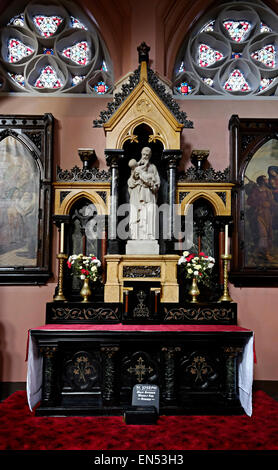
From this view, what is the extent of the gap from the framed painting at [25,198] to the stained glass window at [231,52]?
274cm

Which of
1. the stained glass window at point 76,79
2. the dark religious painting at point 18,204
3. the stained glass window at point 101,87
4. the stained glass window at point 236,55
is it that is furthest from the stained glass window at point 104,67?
the stained glass window at point 236,55

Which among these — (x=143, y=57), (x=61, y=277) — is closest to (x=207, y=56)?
(x=143, y=57)

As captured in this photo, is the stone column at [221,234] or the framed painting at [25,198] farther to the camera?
the framed painting at [25,198]

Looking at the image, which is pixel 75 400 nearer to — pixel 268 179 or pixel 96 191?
pixel 96 191

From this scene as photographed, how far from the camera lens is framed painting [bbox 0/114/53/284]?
6645mm

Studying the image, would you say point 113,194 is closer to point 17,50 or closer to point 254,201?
point 254,201

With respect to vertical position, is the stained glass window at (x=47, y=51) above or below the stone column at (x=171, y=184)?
above

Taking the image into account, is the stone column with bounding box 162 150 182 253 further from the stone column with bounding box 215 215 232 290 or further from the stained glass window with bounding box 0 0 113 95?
the stained glass window with bounding box 0 0 113 95

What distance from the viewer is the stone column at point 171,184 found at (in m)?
6.16

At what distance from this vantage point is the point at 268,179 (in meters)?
6.90

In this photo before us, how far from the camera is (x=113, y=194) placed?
6258 mm

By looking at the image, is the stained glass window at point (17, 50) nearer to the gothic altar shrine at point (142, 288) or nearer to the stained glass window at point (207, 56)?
the gothic altar shrine at point (142, 288)

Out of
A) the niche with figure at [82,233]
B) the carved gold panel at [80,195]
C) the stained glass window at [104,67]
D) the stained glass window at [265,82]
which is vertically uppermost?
the stained glass window at [104,67]

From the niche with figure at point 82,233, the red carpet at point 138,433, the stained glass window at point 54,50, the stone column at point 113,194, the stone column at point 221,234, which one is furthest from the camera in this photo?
the stained glass window at point 54,50
